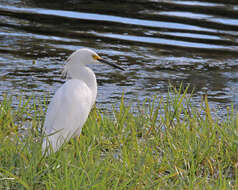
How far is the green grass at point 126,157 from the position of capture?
3127 millimetres

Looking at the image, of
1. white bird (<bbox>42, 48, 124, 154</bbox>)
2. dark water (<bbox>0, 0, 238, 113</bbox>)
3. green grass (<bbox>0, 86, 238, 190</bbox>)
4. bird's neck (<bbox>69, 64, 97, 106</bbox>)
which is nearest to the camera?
green grass (<bbox>0, 86, 238, 190</bbox>)

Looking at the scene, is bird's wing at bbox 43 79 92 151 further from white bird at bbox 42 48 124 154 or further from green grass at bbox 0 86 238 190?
green grass at bbox 0 86 238 190

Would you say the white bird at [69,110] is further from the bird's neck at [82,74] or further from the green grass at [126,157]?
the green grass at [126,157]

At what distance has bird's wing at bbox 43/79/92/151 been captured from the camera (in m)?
4.19

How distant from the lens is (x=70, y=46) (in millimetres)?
8555

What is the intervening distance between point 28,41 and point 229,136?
5.36 metres

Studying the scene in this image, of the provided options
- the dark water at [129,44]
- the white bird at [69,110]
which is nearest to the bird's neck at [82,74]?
the white bird at [69,110]

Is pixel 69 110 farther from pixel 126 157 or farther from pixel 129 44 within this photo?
pixel 129 44

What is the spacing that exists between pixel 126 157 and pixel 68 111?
40.1 inches

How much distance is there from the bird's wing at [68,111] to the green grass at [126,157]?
5.3 inches

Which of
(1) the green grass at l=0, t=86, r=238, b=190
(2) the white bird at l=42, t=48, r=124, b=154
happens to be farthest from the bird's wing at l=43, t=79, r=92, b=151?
(1) the green grass at l=0, t=86, r=238, b=190

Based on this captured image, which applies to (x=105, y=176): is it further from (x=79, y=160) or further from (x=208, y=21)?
(x=208, y=21)

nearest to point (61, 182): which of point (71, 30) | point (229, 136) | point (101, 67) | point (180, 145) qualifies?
point (180, 145)

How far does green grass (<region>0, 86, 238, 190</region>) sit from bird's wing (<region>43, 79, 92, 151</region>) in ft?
0.44
